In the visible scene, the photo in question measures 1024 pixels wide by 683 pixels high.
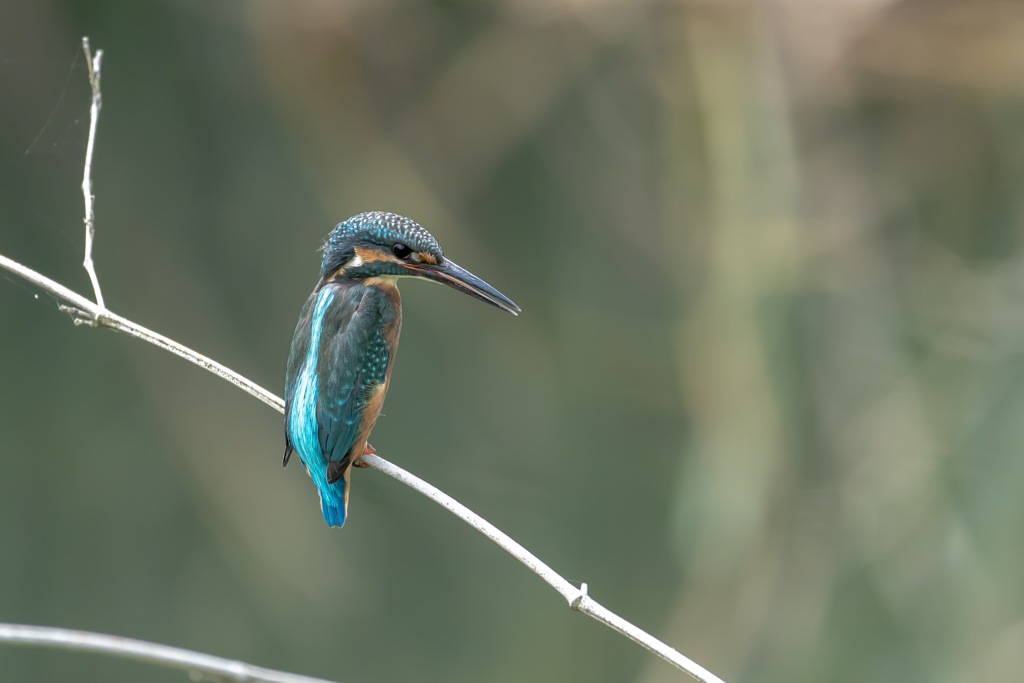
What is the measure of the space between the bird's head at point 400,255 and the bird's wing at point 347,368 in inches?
2.2

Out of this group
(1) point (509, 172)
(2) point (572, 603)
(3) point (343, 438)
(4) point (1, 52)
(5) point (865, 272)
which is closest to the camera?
(2) point (572, 603)

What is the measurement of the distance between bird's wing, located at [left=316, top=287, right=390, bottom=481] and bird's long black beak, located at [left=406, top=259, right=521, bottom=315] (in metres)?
0.11

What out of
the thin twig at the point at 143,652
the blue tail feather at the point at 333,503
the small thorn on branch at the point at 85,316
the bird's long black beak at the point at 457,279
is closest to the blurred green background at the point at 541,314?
the bird's long black beak at the point at 457,279

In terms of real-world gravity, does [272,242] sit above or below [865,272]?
below

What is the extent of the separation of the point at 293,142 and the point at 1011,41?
224cm

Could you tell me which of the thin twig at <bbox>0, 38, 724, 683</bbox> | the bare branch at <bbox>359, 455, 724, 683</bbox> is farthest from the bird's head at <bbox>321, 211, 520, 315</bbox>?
the bare branch at <bbox>359, 455, 724, 683</bbox>

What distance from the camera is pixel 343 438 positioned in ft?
5.40

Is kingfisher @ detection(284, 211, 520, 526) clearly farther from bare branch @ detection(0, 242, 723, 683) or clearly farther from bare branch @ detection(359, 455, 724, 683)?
bare branch @ detection(359, 455, 724, 683)

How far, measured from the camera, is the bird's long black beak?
169 centimetres

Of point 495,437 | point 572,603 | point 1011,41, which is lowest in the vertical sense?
point 572,603

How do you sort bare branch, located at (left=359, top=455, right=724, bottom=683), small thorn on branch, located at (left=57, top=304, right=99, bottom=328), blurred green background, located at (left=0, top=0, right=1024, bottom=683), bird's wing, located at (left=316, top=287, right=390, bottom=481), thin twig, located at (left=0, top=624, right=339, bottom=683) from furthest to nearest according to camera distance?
blurred green background, located at (left=0, top=0, right=1024, bottom=683) → bird's wing, located at (left=316, top=287, right=390, bottom=481) → small thorn on branch, located at (left=57, top=304, right=99, bottom=328) → bare branch, located at (left=359, top=455, right=724, bottom=683) → thin twig, located at (left=0, top=624, right=339, bottom=683)

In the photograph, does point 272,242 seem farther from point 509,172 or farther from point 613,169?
point 613,169

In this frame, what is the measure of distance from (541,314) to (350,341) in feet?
8.18

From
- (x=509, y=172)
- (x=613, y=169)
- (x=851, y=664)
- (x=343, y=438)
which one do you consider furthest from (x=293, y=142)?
(x=851, y=664)
